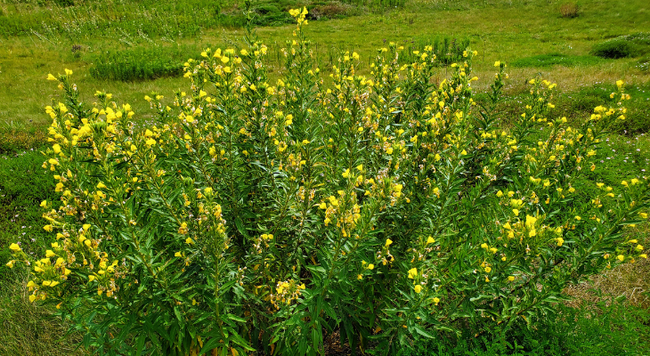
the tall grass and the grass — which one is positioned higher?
the tall grass

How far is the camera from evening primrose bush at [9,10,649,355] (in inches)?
86.7

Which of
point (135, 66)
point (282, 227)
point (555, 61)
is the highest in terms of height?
point (135, 66)

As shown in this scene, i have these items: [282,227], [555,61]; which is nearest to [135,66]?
[282,227]

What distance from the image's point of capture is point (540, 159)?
327 cm

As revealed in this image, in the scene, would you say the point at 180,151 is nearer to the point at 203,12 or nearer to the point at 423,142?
the point at 423,142

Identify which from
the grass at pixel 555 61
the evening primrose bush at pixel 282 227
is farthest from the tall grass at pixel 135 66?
the grass at pixel 555 61

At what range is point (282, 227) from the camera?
274cm

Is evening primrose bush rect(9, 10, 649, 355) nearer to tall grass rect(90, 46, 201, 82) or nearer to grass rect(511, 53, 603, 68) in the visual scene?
tall grass rect(90, 46, 201, 82)

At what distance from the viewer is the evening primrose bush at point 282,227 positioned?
Answer: 2.20 metres

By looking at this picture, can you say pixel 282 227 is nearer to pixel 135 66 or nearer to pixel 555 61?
pixel 135 66

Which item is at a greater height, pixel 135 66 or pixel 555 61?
pixel 135 66

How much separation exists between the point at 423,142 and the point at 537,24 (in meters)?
24.7

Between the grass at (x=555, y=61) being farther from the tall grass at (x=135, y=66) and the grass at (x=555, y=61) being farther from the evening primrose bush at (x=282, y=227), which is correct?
the tall grass at (x=135, y=66)

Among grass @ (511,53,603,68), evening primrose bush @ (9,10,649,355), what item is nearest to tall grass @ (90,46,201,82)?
evening primrose bush @ (9,10,649,355)
